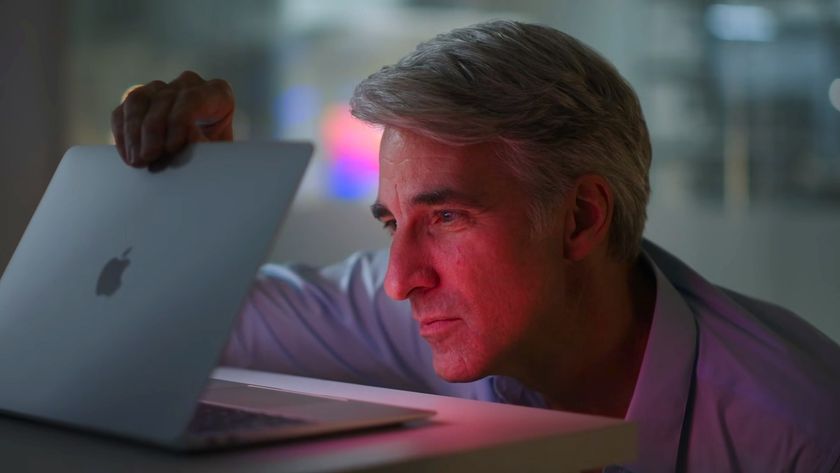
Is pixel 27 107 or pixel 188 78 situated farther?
pixel 27 107

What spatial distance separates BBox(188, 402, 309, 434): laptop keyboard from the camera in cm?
68

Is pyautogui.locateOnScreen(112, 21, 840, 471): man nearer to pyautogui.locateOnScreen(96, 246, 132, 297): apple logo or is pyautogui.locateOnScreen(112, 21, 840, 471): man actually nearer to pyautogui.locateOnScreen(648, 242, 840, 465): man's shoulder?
pyautogui.locateOnScreen(648, 242, 840, 465): man's shoulder

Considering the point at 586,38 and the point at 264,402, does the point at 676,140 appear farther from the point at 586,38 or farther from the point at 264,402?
the point at 264,402

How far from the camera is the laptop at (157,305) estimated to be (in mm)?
676

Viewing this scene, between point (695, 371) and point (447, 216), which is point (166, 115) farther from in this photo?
point (695, 371)

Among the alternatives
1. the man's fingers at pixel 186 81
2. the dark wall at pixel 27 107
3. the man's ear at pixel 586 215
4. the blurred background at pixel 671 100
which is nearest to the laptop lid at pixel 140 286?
the man's fingers at pixel 186 81

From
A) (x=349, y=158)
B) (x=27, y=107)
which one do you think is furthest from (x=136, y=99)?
(x=349, y=158)

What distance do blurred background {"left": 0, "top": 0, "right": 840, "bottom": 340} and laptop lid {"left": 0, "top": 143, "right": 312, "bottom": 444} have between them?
5.69 ft

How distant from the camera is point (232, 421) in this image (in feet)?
2.31

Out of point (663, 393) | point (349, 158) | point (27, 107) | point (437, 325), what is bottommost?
point (349, 158)

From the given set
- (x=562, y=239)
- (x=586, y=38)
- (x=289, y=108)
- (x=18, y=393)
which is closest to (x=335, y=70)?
(x=289, y=108)

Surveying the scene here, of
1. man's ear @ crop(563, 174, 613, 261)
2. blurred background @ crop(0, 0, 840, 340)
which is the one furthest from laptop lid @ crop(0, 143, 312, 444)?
blurred background @ crop(0, 0, 840, 340)

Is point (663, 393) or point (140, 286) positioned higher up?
point (140, 286)

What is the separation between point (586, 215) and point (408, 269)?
28cm
